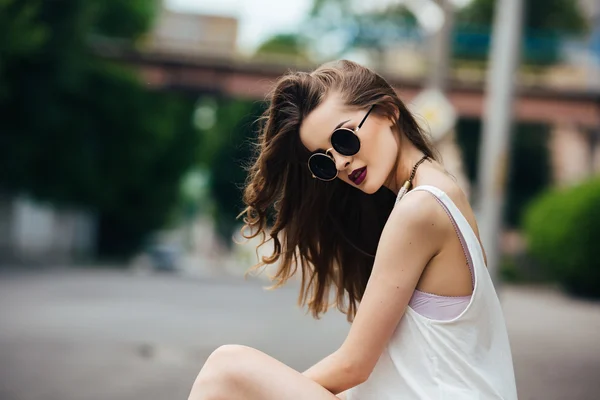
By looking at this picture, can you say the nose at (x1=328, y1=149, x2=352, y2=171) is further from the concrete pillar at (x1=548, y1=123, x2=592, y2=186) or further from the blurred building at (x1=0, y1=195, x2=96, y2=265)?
the concrete pillar at (x1=548, y1=123, x2=592, y2=186)

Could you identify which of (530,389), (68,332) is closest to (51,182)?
(68,332)

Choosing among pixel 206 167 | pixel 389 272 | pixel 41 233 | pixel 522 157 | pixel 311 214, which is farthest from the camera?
pixel 206 167

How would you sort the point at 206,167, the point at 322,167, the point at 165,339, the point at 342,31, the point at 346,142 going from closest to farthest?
the point at 346,142
the point at 322,167
the point at 165,339
the point at 206,167
the point at 342,31

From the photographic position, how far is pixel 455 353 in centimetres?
202

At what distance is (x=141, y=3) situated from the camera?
3634 cm

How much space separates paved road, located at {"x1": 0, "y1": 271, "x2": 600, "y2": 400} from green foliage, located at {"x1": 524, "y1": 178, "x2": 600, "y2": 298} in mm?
2484

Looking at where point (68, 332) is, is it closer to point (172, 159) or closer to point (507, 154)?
point (507, 154)

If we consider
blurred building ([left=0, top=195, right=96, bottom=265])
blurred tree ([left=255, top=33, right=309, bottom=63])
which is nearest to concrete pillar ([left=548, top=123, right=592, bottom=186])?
blurred building ([left=0, top=195, right=96, bottom=265])

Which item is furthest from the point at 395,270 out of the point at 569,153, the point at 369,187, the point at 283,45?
the point at 283,45

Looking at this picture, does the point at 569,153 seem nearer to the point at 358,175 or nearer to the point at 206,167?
the point at 206,167

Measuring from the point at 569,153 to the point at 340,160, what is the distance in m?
36.6

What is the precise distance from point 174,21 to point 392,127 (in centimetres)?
5695

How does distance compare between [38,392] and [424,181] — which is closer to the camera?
[424,181]

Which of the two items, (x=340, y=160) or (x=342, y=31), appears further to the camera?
→ (x=342, y=31)
